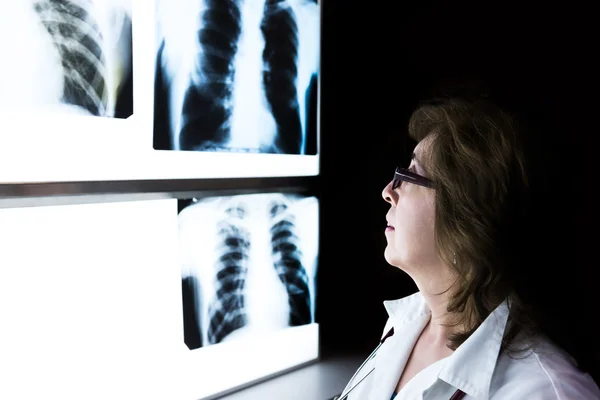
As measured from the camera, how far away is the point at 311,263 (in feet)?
5.31

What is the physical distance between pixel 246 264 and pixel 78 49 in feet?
2.17

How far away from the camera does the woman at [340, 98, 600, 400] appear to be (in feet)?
3.14

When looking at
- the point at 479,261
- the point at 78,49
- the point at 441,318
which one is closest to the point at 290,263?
the point at 441,318

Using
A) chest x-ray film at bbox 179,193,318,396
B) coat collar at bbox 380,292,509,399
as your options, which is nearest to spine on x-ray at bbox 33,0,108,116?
chest x-ray film at bbox 179,193,318,396

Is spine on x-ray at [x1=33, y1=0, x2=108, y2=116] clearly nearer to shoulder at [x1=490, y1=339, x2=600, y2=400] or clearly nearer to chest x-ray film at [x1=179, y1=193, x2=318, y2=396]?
chest x-ray film at [x1=179, y1=193, x2=318, y2=396]

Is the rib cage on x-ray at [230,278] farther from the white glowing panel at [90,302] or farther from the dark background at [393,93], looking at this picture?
the dark background at [393,93]

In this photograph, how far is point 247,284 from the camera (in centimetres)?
145

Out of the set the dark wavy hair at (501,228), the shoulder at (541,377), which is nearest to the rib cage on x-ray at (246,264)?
the dark wavy hair at (501,228)

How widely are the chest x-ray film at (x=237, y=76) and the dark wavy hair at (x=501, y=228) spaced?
0.55 m

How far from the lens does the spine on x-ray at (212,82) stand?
1.31 m

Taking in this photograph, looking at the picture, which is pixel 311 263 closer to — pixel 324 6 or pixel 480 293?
pixel 480 293

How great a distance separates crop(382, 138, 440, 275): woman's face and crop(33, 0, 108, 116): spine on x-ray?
67 centimetres

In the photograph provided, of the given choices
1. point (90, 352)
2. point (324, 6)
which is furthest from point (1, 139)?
point (324, 6)

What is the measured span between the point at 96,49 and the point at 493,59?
4.03 ft
